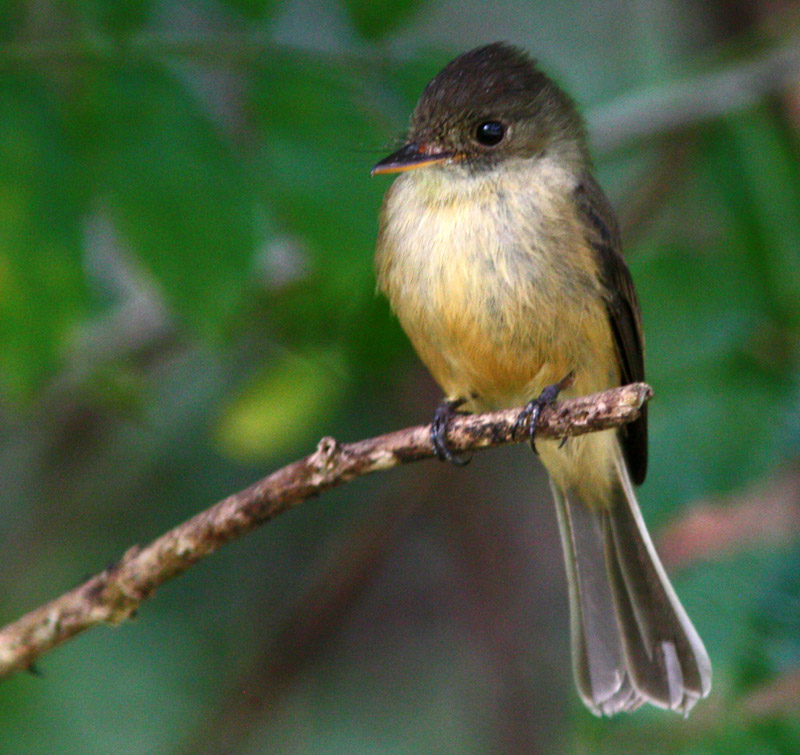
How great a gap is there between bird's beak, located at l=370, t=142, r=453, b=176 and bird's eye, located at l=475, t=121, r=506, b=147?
0.11 meters

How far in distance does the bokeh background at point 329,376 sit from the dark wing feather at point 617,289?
40cm

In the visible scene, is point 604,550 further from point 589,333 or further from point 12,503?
point 12,503

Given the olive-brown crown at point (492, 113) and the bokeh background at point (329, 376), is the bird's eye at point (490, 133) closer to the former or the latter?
the olive-brown crown at point (492, 113)

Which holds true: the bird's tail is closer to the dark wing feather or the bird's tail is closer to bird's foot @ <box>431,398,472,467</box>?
the dark wing feather

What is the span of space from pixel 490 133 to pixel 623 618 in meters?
1.48

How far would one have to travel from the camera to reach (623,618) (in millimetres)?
3562

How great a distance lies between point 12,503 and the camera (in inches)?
189

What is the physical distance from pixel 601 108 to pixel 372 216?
68.7 inches

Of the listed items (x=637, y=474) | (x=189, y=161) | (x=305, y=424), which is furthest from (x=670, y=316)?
(x=189, y=161)

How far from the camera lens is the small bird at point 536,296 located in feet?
10.4

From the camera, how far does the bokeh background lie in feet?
10.5

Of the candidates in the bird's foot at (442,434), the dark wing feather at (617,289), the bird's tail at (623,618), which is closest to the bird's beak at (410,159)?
the dark wing feather at (617,289)

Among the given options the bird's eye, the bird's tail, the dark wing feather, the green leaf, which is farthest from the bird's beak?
the bird's tail

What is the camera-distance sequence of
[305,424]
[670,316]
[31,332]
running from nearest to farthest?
1. [31,332]
2. [670,316]
3. [305,424]
